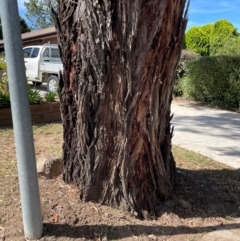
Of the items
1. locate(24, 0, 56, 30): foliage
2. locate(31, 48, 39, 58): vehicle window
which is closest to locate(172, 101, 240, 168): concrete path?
locate(31, 48, 39, 58): vehicle window

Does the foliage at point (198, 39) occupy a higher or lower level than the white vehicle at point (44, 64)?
higher

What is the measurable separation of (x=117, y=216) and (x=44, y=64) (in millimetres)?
11603

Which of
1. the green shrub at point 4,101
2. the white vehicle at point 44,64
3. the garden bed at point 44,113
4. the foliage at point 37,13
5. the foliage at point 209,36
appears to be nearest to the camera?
the green shrub at point 4,101

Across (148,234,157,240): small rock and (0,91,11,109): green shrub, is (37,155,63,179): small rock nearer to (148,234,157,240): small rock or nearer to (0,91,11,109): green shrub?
(148,234,157,240): small rock

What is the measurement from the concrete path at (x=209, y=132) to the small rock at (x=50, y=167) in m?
2.83

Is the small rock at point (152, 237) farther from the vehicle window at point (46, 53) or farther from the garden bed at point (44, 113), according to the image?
the vehicle window at point (46, 53)

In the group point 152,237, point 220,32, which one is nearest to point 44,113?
point 152,237

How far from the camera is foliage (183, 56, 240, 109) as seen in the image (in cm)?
1040

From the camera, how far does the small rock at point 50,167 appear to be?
3545mm

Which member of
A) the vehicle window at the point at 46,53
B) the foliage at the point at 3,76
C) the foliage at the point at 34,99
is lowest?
the foliage at the point at 34,99

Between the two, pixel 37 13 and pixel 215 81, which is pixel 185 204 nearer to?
pixel 215 81

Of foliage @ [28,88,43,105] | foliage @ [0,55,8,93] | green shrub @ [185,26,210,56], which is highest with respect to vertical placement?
green shrub @ [185,26,210,56]

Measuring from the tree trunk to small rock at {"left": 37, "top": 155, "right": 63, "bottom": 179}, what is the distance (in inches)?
16.5

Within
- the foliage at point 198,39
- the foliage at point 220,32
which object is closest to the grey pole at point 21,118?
the foliage at point 220,32
